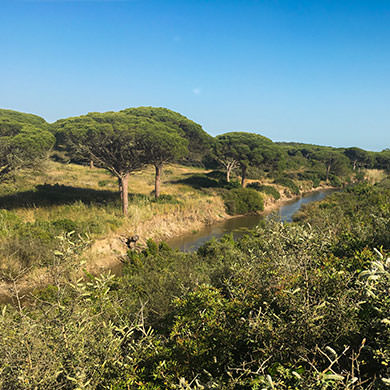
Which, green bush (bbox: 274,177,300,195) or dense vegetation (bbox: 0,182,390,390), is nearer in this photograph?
dense vegetation (bbox: 0,182,390,390)

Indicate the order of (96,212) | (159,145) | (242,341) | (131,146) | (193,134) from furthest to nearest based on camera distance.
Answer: (193,134), (159,145), (131,146), (96,212), (242,341)

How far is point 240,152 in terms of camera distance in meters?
36.4

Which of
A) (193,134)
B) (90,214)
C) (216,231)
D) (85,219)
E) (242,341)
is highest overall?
(193,134)

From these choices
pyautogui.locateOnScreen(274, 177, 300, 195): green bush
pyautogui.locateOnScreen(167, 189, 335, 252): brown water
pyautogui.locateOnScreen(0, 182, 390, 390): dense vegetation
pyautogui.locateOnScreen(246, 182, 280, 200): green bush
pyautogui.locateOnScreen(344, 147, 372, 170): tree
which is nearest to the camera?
pyautogui.locateOnScreen(0, 182, 390, 390): dense vegetation

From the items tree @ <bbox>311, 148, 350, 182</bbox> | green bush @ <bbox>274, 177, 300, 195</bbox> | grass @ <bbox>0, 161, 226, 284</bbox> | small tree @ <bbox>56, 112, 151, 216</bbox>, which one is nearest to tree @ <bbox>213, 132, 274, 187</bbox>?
green bush @ <bbox>274, 177, 300, 195</bbox>

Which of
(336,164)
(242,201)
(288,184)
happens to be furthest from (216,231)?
(336,164)

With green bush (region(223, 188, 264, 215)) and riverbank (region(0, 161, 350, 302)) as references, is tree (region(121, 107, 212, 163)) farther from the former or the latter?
green bush (region(223, 188, 264, 215))

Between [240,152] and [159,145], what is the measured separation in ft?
54.3

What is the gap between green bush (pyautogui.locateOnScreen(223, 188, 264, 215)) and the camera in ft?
93.8

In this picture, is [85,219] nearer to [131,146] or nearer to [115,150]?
[115,150]

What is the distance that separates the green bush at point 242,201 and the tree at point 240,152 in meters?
6.52

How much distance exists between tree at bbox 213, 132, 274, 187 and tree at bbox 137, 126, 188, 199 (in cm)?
1286

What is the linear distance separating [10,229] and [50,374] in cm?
1379

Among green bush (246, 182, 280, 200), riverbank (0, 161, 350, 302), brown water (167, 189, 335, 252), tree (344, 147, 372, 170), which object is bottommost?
brown water (167, 189, 335, 252)
